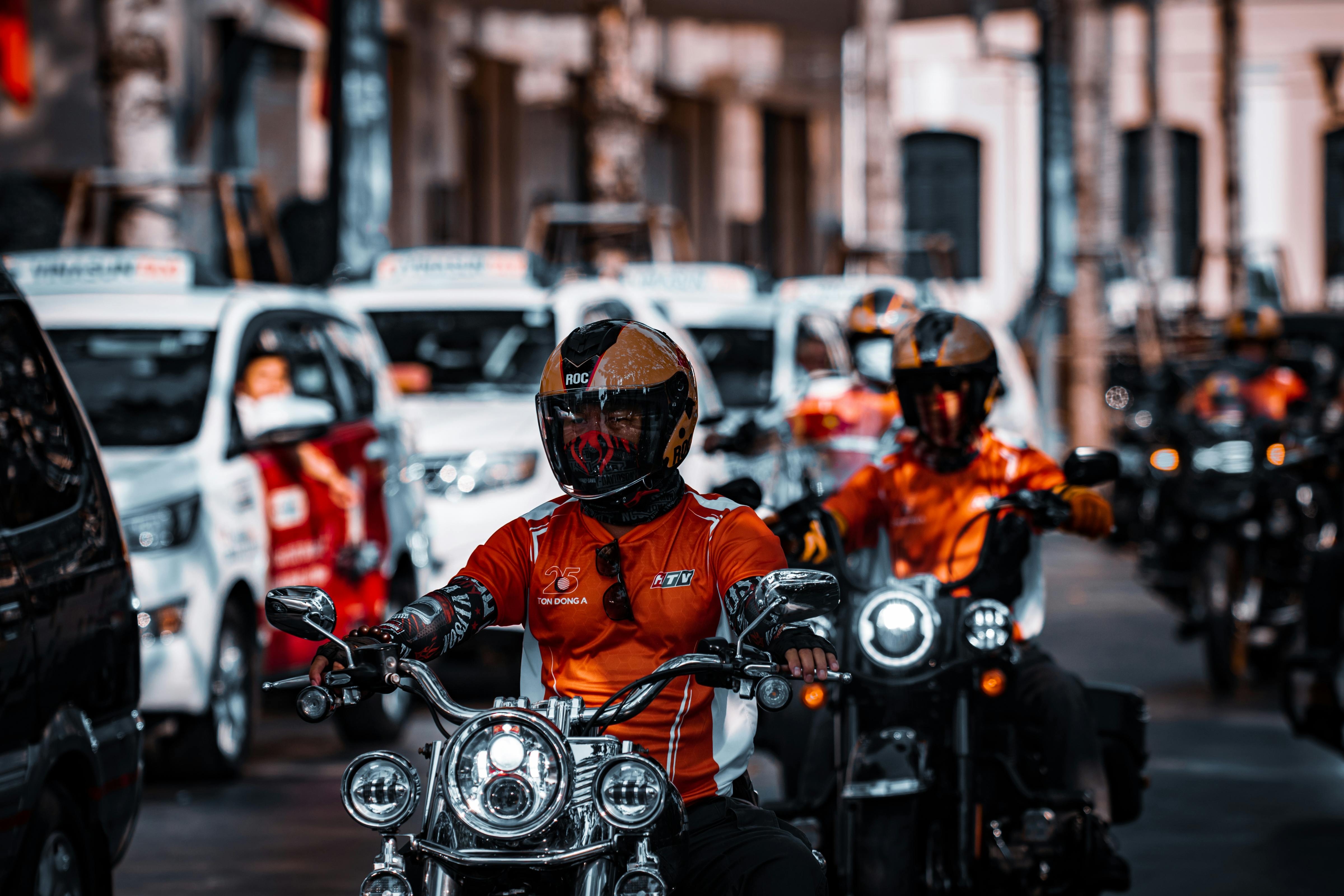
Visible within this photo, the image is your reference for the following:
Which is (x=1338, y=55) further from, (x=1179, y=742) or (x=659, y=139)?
(x=1179, y=742)

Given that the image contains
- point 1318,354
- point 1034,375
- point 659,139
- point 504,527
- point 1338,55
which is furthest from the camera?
point 1338,55

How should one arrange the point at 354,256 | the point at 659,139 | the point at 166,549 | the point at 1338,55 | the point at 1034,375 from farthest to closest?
the point at 1338,55 → the point at 659,139 → the point at 1034,375 → the point at 354,256 → the point at 166,549

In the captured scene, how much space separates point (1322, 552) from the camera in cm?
934

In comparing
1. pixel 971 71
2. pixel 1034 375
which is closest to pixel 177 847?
pixel 1034 375

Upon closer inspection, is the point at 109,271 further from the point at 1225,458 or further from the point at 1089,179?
the point at 1089,179

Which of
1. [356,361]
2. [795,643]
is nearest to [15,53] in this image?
[356,361]

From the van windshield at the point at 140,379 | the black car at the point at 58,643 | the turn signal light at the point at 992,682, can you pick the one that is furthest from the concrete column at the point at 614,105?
the turn signal light at the point at 992,682

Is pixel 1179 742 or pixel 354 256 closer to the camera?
pixel 1179 742

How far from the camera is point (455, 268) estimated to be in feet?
45.2

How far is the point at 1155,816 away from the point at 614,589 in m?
4.57

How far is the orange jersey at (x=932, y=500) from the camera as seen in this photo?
650cm

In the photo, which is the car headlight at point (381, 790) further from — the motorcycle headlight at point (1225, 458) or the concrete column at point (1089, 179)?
the concrete column at point (1089, 179)

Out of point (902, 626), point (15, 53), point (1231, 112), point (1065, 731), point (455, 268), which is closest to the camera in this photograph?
point (902, 626)

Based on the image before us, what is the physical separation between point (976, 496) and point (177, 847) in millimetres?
3244
